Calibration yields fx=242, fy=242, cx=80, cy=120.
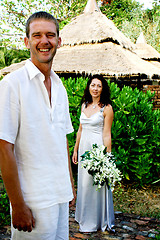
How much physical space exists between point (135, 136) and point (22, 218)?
4168 mm

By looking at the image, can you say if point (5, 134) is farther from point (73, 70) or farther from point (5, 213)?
point (73, 70)

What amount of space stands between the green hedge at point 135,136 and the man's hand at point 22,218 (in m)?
3.89

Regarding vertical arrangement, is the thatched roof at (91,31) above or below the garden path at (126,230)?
above

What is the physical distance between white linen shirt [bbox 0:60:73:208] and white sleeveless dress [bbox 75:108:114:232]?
2236 mm

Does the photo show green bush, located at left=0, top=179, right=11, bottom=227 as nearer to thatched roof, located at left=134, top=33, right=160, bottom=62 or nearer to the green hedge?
the green hedge

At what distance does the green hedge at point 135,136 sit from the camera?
5.28 metres

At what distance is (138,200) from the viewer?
5.05 m

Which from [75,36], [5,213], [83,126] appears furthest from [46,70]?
[75,36]

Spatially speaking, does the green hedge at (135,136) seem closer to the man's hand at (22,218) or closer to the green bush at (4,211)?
the green bush at (4,211)

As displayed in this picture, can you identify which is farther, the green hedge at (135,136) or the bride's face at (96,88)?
the green hedge at (135,136)

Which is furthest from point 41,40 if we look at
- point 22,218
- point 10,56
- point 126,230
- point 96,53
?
point 10,56

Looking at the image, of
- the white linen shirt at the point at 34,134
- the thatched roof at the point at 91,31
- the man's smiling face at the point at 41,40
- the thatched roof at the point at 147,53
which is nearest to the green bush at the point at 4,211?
the white linen shirt at the point at 34,134

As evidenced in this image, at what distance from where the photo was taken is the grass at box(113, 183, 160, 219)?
458cm

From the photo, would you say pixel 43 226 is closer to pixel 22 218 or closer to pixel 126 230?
pixel 22 218
